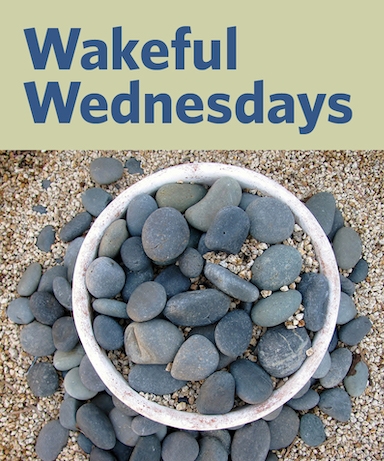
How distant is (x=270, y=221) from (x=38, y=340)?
3.43 feet

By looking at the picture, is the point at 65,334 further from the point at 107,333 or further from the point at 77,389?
the point at 107,333

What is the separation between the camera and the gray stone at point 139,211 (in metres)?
1.77

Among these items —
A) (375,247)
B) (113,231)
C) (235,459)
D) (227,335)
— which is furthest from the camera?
(375,247)

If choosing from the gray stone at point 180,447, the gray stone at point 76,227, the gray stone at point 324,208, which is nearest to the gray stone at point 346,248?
the gray stone at point 324,208

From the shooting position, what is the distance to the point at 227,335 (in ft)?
5.40

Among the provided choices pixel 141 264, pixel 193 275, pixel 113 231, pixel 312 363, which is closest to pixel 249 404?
pixel 312 363

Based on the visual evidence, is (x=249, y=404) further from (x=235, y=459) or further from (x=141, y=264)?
(x=141, y=264)

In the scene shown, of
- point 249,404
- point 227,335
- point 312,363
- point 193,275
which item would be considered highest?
point 193,275

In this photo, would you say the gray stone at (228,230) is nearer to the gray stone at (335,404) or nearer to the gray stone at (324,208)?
the gray stone at (324,208)

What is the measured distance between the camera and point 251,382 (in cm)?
167

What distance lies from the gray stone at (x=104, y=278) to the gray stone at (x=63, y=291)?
289 millimetres

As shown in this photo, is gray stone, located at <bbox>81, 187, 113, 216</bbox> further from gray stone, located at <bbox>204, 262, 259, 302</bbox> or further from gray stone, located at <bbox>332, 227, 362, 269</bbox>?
gray stone, located at <bbox>332, 227, 362, 269</bbox>

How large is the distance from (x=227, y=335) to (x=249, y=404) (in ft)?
0.90

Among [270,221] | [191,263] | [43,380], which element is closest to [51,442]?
[43,380]
